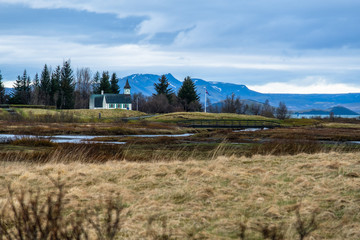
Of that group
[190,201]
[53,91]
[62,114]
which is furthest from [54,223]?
[53,91]

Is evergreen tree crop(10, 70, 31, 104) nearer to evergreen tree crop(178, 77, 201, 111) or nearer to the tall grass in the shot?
evergreen tree crop(178, 77, 201, 111)

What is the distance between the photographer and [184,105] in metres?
121

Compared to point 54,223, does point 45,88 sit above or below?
above

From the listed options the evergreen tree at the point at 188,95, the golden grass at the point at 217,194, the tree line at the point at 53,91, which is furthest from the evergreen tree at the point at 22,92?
the golden grass at the point at 217,194

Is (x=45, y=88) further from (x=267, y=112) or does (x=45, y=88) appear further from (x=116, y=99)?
(x=267, y=112)

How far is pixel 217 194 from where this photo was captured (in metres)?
9.61

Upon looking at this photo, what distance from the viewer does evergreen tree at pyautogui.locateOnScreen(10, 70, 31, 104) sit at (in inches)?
4343

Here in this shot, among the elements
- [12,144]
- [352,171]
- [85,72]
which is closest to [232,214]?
[352,171]

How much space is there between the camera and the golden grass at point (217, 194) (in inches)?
288

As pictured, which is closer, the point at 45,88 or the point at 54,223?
the point at 54,223

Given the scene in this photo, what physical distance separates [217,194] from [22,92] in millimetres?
114974

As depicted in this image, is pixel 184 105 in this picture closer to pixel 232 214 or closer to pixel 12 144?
pixel 12 144

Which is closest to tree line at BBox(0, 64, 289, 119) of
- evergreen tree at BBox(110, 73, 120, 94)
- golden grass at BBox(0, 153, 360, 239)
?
evergreen tree at BBox(110, 73, 120, 94)

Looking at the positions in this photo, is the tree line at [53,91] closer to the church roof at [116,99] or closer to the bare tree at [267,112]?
the church roof at [116,99]
